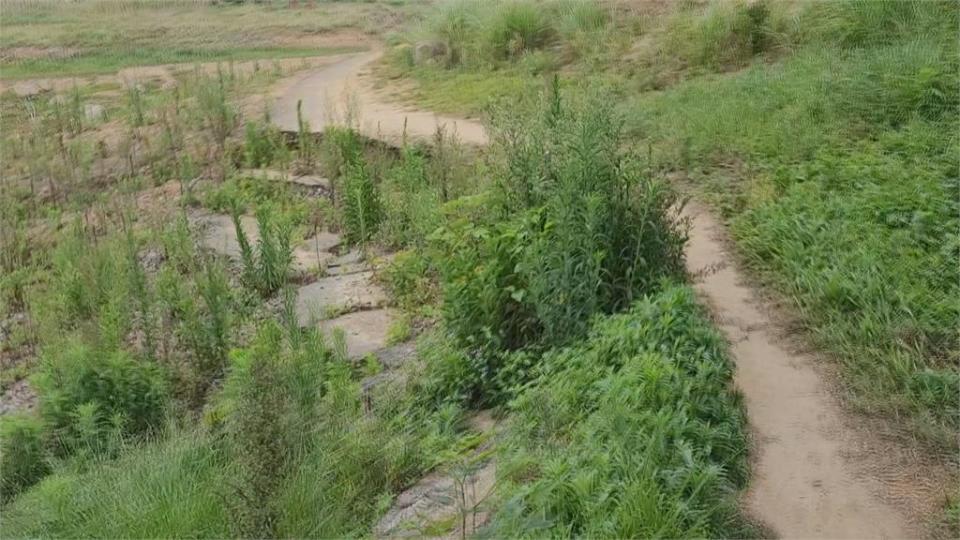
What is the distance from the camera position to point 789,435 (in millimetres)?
4172

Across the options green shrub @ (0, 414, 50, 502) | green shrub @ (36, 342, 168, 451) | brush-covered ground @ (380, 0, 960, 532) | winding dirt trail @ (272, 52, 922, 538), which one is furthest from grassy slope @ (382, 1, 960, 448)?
green shrub @ (0, 414, 50, 502)

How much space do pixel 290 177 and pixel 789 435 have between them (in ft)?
23.2

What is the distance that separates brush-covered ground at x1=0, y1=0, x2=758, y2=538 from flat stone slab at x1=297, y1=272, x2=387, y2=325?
79 mm

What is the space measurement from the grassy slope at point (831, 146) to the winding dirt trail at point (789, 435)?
0.66 feet

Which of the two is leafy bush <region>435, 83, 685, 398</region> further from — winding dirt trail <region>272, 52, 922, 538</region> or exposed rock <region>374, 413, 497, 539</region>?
exposed rock <region>374, 413, 497, 539</region>

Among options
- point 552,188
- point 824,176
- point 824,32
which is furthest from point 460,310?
point 824,32

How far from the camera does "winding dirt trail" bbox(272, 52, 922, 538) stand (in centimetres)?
360

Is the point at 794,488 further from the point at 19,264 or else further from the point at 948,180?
the point at 19,264

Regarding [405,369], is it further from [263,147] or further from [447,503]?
[263,147]

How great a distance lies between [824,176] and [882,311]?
1995mm

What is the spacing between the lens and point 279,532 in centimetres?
376

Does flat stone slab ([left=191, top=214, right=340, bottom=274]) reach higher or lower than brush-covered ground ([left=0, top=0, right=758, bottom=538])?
lower

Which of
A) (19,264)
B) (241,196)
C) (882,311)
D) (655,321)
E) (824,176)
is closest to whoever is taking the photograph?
(655,321)

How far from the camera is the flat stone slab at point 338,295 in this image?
677 cm
